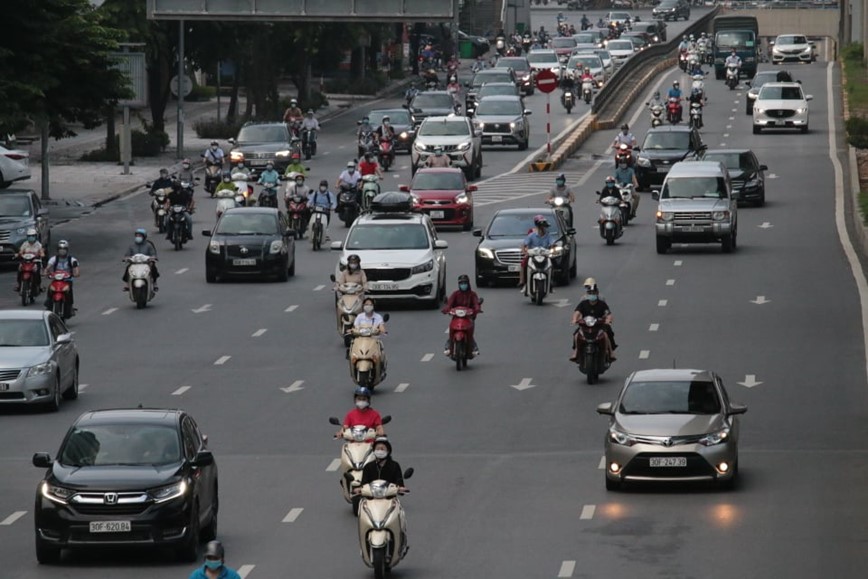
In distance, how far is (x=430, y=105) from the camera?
78188mm

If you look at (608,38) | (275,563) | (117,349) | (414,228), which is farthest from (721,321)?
(608,38)

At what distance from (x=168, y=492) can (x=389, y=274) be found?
19598 millimetres

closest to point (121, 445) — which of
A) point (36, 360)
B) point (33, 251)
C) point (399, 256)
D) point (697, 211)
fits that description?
point (36, 360)

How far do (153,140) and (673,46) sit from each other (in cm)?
4872

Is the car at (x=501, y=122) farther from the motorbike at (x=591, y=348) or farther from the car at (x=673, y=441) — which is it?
the car at (x=673, y=441)

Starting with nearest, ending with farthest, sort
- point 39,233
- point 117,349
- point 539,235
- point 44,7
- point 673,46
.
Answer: point 117,349 → point 539,235 → point 39,233 → point 44,7 → point 673,46

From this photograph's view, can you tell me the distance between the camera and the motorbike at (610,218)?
4831cm

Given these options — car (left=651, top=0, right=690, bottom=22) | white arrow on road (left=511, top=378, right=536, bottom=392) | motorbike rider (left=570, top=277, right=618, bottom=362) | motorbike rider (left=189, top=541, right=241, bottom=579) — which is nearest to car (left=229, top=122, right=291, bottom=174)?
white arrow on road (left=511, top=378, right=536, bottom=392)

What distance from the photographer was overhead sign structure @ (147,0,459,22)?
67.2 meters

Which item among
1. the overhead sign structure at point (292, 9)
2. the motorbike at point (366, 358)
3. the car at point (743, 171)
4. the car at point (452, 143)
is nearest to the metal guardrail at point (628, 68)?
the overhead sign structure at point (292, 9)

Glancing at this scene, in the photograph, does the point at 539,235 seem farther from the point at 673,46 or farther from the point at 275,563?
the point at 673,46

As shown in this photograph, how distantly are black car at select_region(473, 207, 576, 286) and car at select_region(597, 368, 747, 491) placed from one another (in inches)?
692

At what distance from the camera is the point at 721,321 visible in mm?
37531

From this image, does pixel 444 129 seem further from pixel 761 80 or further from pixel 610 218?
pixel 761 80
